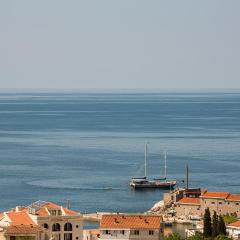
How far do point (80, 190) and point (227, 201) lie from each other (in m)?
19.7

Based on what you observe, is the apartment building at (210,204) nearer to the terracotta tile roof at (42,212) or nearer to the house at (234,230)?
the house at (234,230)

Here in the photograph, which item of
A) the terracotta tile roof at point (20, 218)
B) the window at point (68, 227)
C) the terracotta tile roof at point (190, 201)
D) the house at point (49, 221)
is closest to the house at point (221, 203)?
the terracotta tile roof at point (190, 201)

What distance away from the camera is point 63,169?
106 m

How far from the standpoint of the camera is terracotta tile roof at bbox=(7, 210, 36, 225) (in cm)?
3997

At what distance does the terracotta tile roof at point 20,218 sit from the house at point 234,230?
622 inches

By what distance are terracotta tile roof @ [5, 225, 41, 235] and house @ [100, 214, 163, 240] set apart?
680 centimetres

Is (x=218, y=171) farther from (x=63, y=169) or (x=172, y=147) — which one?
(x=172, y=147)

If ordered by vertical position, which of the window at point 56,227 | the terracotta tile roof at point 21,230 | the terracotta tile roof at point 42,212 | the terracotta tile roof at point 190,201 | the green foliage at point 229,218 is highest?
the terracotta tile roof at point 190,201

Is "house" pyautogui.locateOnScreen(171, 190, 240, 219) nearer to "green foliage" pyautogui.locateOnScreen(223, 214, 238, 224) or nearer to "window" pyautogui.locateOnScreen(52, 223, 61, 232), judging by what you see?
"green foliage" pyautogui.locateOnScreen(223, 214, 238, 224)

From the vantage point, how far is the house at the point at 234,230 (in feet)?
181

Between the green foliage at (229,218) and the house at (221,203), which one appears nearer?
the green foliage at (229,218)

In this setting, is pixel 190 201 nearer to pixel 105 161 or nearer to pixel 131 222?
pixel 131 222

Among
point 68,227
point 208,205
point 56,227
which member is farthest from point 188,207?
point 56,227

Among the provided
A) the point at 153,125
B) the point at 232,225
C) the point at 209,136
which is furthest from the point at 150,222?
the point at 153,125
